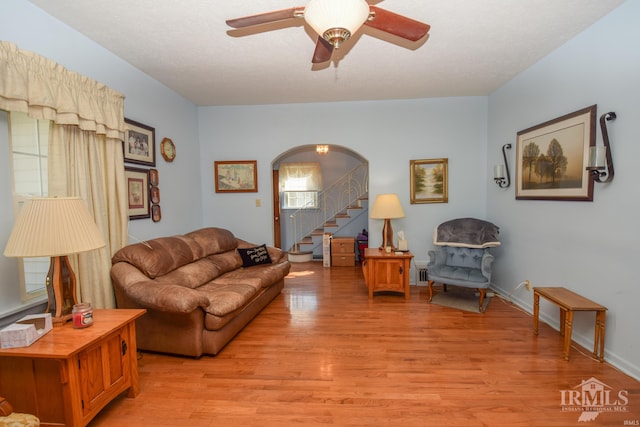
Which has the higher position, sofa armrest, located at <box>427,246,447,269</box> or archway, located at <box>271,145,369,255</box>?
Answer: archway, located at <box>271,145,369,255</box>

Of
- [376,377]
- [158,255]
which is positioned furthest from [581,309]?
[158,255]

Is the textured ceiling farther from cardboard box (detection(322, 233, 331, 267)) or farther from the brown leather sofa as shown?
cardboard box (detection(322, 233, 331, 267))

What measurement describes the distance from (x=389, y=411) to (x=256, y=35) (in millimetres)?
3211

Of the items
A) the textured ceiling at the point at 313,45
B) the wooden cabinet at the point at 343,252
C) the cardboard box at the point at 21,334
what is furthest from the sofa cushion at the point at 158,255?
the wooden cabinet at the point at 343,252

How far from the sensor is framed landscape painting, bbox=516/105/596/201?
2686mm

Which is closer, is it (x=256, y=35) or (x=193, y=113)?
(x=256, y=35)

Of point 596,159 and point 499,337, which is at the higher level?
point 596,159

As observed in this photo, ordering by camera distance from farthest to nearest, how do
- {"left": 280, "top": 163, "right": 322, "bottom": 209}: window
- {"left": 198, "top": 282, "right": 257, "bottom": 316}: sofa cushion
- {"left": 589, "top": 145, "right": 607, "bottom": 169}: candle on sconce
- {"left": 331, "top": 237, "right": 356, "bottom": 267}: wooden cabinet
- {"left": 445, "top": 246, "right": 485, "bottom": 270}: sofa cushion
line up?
1. {"left": 280, "top": 163, "right": 322, "bottom": 209}: window
2. {"left": 331, "top": 237, "right": 356, "bottom": 267}: wooden cabinet
3. {"left": 445, "top": 246, "right": 485, "bottom": 270}: sofa cushion
4. {"left": 198, "top": 282, "right": 257, "bottom": 316}: sofa cushion
5. {"left": 589, "top": 145, "right": 607, "bottom": 169}: candle on sconce

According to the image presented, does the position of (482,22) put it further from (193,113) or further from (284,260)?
(193,113)

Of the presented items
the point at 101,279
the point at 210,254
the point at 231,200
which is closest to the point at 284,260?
A: the point at 210,254

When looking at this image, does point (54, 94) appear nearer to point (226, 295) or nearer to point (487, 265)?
point (226, 295)

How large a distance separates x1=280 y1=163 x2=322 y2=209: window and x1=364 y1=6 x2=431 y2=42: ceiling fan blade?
572cm

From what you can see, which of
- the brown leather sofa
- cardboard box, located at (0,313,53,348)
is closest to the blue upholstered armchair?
the brown leather sofa

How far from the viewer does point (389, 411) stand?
194cm
